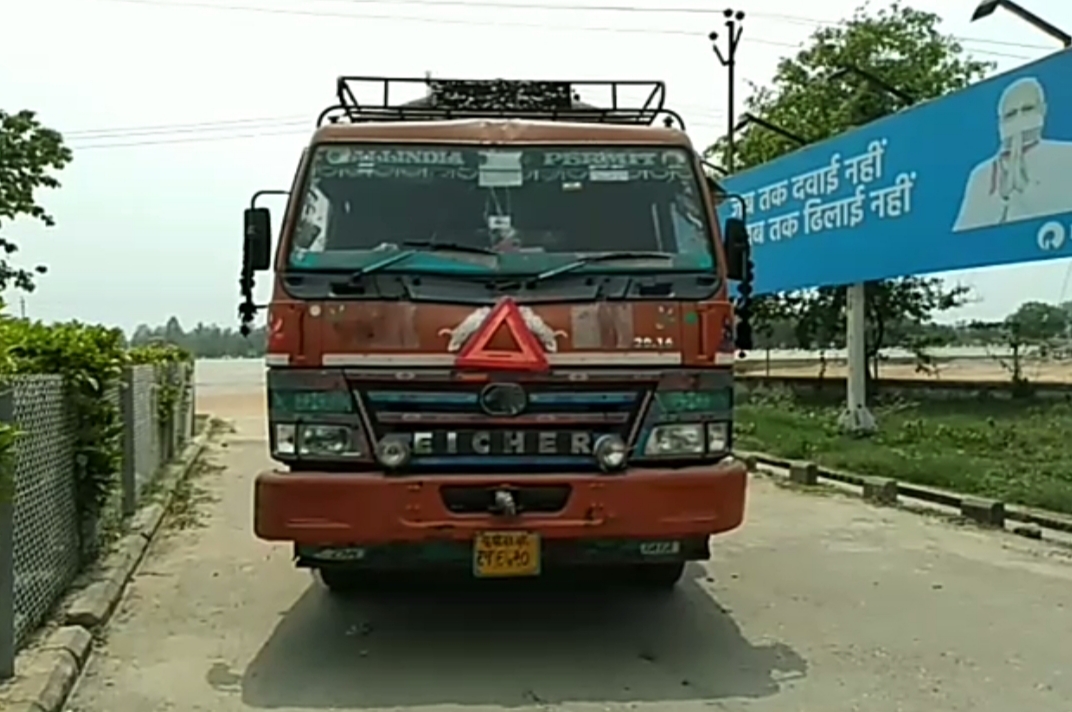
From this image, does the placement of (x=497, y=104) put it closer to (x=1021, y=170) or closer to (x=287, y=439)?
(x=287, y=439)

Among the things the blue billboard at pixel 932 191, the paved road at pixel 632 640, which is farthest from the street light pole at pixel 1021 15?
the paved road at pixel 632 640

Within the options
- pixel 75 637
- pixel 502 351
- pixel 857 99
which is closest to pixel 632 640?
pixel 502 351

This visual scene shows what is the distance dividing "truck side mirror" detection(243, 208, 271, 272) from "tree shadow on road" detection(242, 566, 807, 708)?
1.94 meters

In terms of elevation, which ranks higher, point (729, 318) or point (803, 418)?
point (729, 318)


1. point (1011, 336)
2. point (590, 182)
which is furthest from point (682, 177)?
point (1011, 336)

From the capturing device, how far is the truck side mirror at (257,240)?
21.9 ft

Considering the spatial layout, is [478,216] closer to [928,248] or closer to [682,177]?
[682,177]

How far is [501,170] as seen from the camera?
21.6 ft

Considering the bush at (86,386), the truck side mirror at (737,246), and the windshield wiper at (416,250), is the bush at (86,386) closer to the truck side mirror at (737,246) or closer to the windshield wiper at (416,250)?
the windshield wiper at (416,250)

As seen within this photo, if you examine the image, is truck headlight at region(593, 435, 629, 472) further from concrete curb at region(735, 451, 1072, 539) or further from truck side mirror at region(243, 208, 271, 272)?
concrete curb at region(735, 451, 1072, 539)

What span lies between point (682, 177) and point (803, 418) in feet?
47.1

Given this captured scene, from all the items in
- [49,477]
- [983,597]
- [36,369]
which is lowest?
[983,597]

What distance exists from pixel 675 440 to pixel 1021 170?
7.76m

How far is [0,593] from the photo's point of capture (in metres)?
5.61
